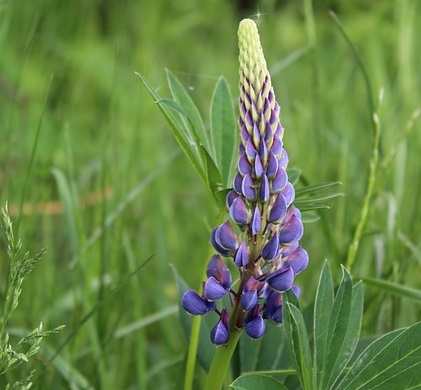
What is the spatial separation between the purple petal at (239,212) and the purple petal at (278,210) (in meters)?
0.03

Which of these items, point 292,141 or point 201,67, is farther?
point 201,67

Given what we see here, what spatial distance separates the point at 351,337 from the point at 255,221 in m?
0.22

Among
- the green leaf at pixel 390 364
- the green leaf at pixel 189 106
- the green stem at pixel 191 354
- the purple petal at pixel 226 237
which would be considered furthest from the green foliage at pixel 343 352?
the green leaf at pixel 189 106

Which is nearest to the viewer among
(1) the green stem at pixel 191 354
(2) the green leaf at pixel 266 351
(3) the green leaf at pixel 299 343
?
(3) the green leaf at pixel 299 343

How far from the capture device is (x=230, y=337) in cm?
114

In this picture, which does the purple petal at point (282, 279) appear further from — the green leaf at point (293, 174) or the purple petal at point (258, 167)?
the green leaf at point (293, 174)

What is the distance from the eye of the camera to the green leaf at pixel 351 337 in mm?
1115

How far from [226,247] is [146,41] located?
2.40m

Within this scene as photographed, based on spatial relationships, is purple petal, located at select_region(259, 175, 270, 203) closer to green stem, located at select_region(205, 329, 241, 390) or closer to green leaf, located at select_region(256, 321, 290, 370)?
green stem, located at select_region(205, 329, 241, 390)

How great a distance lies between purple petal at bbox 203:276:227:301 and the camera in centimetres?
110

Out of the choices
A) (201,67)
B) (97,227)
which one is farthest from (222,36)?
(97,227)

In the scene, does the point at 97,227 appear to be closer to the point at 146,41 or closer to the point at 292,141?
the point at 292,141

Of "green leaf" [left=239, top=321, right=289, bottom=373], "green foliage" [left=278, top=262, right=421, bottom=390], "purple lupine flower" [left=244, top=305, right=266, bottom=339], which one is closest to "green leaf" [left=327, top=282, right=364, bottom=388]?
"green foliage" [left=278, top=262, right=421, bottom=390]

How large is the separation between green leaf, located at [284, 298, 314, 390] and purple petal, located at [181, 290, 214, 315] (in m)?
0.11
